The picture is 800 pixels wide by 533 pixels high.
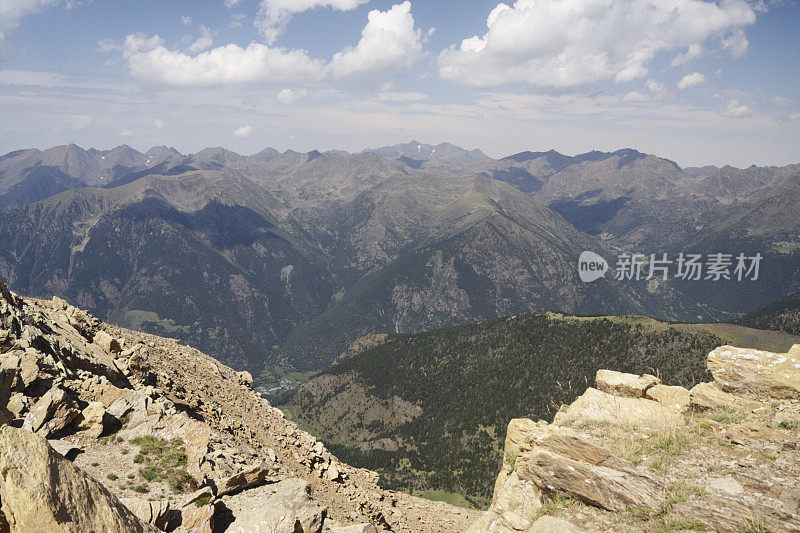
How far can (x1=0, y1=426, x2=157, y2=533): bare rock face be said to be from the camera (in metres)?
10.4

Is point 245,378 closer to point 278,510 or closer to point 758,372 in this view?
point 278,510

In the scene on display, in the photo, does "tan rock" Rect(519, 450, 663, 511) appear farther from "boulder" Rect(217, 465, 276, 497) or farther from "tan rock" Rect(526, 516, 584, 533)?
"boulder" Rect(217, 465, 276, 497)

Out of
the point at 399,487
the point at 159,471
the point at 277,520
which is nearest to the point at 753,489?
the point at 277,520

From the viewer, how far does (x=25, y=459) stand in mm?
10953

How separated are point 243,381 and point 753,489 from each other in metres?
44.5

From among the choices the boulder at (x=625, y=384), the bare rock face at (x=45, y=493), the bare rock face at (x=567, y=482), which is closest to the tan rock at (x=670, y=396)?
the boulder at (x=625, y=384)

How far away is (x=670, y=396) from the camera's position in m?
23.0

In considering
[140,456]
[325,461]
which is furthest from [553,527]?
[325,461]

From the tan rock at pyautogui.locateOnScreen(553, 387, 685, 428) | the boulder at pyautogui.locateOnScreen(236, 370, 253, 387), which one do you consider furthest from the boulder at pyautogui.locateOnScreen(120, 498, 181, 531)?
the boulder at pyautogui.locateOnScreen(236, 370, 253, 387)

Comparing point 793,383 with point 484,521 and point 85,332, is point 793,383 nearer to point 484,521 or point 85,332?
point 484,521

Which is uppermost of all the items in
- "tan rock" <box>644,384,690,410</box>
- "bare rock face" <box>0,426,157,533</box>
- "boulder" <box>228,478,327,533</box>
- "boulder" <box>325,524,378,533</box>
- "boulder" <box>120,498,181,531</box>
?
"bare rock face" <box>0,426,157,533</box>

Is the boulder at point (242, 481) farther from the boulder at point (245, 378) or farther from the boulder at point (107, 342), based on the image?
the boulder at point (245, 378)

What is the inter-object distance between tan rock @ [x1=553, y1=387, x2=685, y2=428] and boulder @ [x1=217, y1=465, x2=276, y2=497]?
1787 cm

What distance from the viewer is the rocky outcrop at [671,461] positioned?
1291 centimetres
